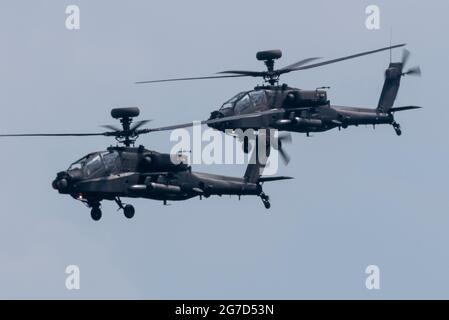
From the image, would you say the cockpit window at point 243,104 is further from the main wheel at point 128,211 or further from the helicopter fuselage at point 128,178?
the main wheel at point 128,211

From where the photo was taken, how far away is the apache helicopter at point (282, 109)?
397ft

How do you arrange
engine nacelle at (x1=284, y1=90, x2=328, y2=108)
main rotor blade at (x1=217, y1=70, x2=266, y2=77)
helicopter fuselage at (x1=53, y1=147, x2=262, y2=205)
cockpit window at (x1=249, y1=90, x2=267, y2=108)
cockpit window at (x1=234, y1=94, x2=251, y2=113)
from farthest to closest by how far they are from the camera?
engine nacelle at (x1=284, y1=90, x2=328, y2=108) < cockpit window at (x1=249, y1=90, x2=267, y2=108) < cockpit window at (x1=234, y1=94, x2=251, y2=113) < main rotor blade at (x1=217, y1=70, x2=266, y2=77) < helicopter fuselage at (x1=53, y1=147, x2=262, y2=205)

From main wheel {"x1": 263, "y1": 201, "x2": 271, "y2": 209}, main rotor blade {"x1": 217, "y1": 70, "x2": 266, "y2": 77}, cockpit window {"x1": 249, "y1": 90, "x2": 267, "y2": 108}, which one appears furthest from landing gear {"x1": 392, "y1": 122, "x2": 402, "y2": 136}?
main wheel {"x1": 263, "y1": 201, "x2": 271, "y2": 209}

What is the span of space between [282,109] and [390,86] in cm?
1033

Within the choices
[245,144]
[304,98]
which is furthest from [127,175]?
[304,98]

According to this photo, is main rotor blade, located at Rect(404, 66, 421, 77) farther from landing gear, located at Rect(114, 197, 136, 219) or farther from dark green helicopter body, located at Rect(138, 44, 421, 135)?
landing gear, located at Rect(114, 197, 136, 219)

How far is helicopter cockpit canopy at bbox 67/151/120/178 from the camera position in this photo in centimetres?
11375

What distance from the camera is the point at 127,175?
376 ft

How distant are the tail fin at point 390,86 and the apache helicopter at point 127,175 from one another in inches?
611

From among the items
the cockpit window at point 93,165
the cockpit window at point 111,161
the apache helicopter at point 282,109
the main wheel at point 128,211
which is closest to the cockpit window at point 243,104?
the apache helicopter at point 282,109

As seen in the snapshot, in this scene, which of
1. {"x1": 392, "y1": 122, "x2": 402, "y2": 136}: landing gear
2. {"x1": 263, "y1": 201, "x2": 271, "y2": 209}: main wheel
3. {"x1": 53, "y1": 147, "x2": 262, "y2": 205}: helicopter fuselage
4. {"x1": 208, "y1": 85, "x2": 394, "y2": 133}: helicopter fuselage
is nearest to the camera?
{"x1": 53, "y1": 147, "x2": 262, "y2": 205}: helicopter fuselage

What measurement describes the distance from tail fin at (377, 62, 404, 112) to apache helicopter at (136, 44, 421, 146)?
1.85m

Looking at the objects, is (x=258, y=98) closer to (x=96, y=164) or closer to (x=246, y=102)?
(x=246, y=102)
